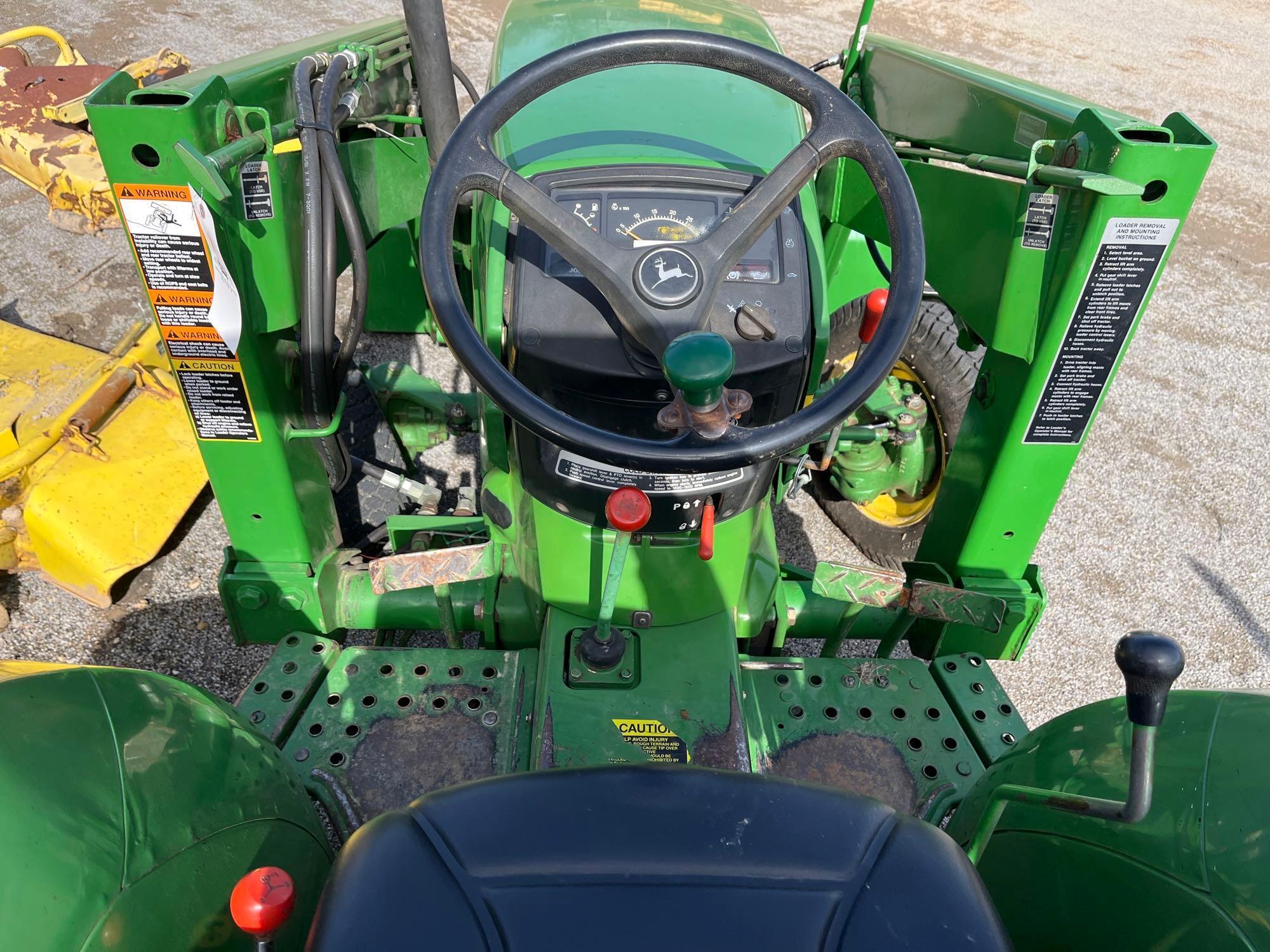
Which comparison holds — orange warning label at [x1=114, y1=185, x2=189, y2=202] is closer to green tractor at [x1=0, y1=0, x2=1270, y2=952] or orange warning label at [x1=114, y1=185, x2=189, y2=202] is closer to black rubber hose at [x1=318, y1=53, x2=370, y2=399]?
green tractor at [x1=0, y1=0, x2=1270, y2=952]

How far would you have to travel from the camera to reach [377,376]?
256 centimetres

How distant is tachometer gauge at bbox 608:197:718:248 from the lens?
54.7 inches

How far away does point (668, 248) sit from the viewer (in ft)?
3.97

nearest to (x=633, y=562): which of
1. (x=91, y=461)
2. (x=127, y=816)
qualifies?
(x=127, y=816)

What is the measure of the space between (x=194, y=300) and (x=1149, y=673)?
1.53 metres

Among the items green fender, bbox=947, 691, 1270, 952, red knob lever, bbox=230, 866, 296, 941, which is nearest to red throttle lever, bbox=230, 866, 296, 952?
red knob lever, bbox=230, 866, 296, 941

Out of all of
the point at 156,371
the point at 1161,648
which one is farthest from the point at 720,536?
the point at 156,371

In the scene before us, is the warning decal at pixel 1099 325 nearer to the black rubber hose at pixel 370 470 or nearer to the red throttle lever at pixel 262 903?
the red throttle lever at pixel 262 903

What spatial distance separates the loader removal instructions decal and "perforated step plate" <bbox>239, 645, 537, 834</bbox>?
49 cm

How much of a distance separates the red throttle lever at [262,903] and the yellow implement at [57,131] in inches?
156

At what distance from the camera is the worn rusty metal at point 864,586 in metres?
1.84

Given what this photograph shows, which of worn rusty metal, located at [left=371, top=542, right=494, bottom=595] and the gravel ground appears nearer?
worn rusty metal, located at [left=371, top=542, right=494, bottom=595]

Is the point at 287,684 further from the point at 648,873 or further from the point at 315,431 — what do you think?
the point at 648,873

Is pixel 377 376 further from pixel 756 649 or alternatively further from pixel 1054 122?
pixel 1054 122
